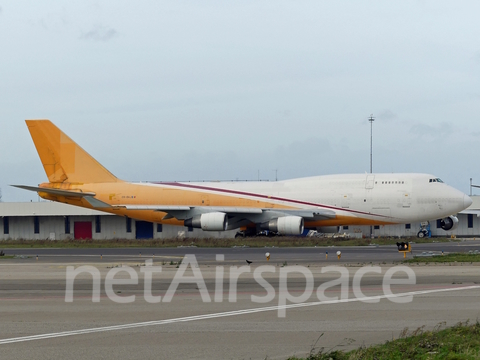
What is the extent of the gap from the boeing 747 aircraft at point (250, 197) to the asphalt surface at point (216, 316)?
23231 mm

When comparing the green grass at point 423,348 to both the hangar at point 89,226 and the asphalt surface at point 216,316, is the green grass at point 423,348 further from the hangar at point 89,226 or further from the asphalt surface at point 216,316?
the hangar at point 89,226

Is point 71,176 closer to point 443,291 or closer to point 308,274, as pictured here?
point 308,274

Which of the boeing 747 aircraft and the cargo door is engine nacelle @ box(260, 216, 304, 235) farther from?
the cargo door

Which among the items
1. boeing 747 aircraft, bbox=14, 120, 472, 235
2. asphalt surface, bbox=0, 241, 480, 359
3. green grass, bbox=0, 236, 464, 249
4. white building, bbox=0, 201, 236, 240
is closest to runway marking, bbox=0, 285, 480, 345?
asphalt surface, bbox=0, 241, 480, 359

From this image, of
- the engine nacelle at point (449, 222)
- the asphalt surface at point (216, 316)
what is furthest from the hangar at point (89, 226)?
the asphalt surface at point (216, 316)

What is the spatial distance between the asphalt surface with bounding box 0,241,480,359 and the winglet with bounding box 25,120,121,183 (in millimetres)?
30005

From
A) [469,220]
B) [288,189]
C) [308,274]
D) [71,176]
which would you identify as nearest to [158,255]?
[308,274]

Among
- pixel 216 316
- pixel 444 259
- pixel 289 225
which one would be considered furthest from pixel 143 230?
pixel 216 316

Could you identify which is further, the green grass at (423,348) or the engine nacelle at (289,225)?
the engine nacelle at (289,225)

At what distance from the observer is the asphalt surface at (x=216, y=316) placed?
1109 centimetres

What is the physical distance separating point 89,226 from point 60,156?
1328 cm

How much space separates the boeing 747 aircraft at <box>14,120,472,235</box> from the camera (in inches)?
1874

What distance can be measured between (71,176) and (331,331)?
147 ft

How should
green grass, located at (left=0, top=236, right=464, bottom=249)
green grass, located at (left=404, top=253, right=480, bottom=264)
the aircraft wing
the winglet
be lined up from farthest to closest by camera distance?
1. the winglet
2. the aircraft wing
3. green grass, located at (left=0, top=236, right=464, bottom=249)
4. green grass, located at (left=404, top=253, right=480, bottom=264)
